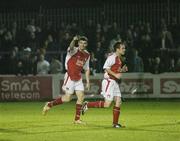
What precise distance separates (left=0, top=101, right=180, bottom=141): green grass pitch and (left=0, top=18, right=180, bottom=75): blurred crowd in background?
99.1 inches

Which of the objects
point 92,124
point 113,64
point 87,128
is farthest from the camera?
point 92,124

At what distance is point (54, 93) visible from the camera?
934 inches

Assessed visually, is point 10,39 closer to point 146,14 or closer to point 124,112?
point 146,14

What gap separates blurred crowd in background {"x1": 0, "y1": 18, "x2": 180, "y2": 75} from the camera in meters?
23.7

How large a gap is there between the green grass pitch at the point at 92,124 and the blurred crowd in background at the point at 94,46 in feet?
8.26

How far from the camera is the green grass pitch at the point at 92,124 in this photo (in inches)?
490

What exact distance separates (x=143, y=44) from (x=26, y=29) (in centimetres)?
507

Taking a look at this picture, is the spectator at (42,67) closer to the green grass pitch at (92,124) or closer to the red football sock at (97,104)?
the green grass pitch at (92,124)

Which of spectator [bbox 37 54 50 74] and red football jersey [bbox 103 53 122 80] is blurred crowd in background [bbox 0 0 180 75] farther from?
red football jersey [bbox 103 53 122 80]

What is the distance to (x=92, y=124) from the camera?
15.0 m

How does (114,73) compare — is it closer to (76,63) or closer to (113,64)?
(113,64)

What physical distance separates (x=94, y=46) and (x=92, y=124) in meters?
9.41

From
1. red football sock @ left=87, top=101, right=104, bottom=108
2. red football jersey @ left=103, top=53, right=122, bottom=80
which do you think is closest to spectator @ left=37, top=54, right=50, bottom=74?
red football sock @ left=87, top=101, right=104, bottom=108

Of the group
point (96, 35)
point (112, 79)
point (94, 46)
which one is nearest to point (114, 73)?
point (112, 79)
